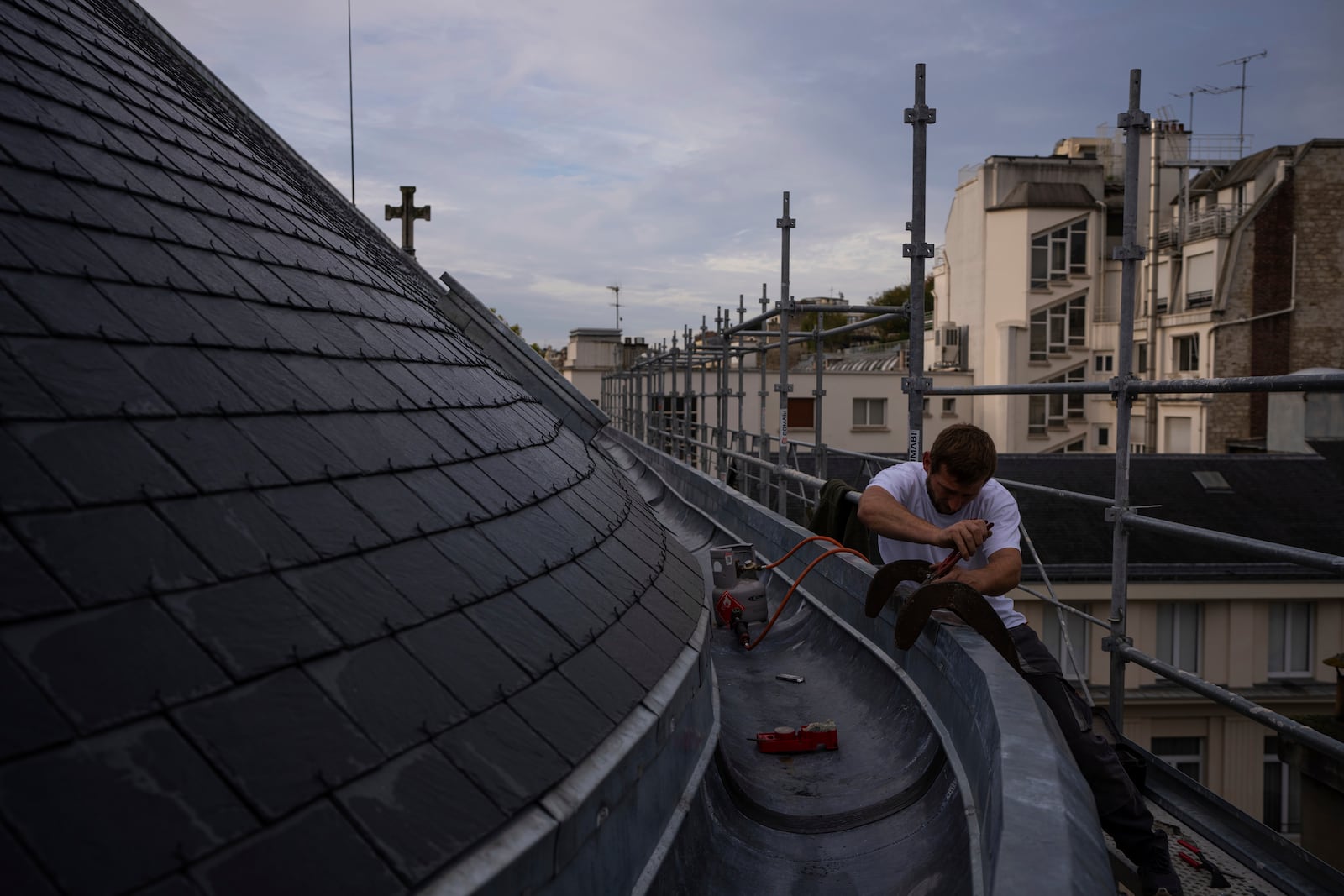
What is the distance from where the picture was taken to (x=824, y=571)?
6598mm

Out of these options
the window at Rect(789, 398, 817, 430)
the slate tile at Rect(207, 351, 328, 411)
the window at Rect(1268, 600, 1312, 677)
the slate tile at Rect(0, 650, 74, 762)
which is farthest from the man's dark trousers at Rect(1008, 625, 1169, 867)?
the window at Rect(789, 398, 817, 430)

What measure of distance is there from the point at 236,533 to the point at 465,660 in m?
0.62

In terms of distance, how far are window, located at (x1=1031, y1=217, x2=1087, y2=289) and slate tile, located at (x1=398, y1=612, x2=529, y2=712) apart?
37508 millimetres

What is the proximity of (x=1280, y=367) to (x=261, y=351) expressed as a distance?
124ft

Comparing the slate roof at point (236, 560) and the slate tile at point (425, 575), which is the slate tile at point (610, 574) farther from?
the slate tile at point (425, 575)

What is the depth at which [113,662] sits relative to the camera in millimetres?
1771

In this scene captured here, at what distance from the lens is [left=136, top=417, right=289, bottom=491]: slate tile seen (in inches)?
89.3

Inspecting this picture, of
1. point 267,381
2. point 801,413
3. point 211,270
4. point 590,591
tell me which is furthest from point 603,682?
point 801,413

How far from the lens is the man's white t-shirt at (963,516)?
452 centimetres

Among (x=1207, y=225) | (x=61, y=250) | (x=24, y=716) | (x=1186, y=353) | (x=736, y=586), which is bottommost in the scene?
(x=736, y=586)

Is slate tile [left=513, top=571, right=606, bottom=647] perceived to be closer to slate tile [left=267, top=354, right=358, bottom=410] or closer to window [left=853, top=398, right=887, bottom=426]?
slate tile [left=267, top=354, right=358, bottom=410]

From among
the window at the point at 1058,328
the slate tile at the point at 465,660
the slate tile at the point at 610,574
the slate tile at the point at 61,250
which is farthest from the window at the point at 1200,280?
the slate tile at the point at 61,250

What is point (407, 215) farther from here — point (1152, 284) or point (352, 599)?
point (1152, 284)

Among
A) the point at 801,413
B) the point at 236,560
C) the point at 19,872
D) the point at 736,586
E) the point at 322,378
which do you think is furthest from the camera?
the point at 801,413
